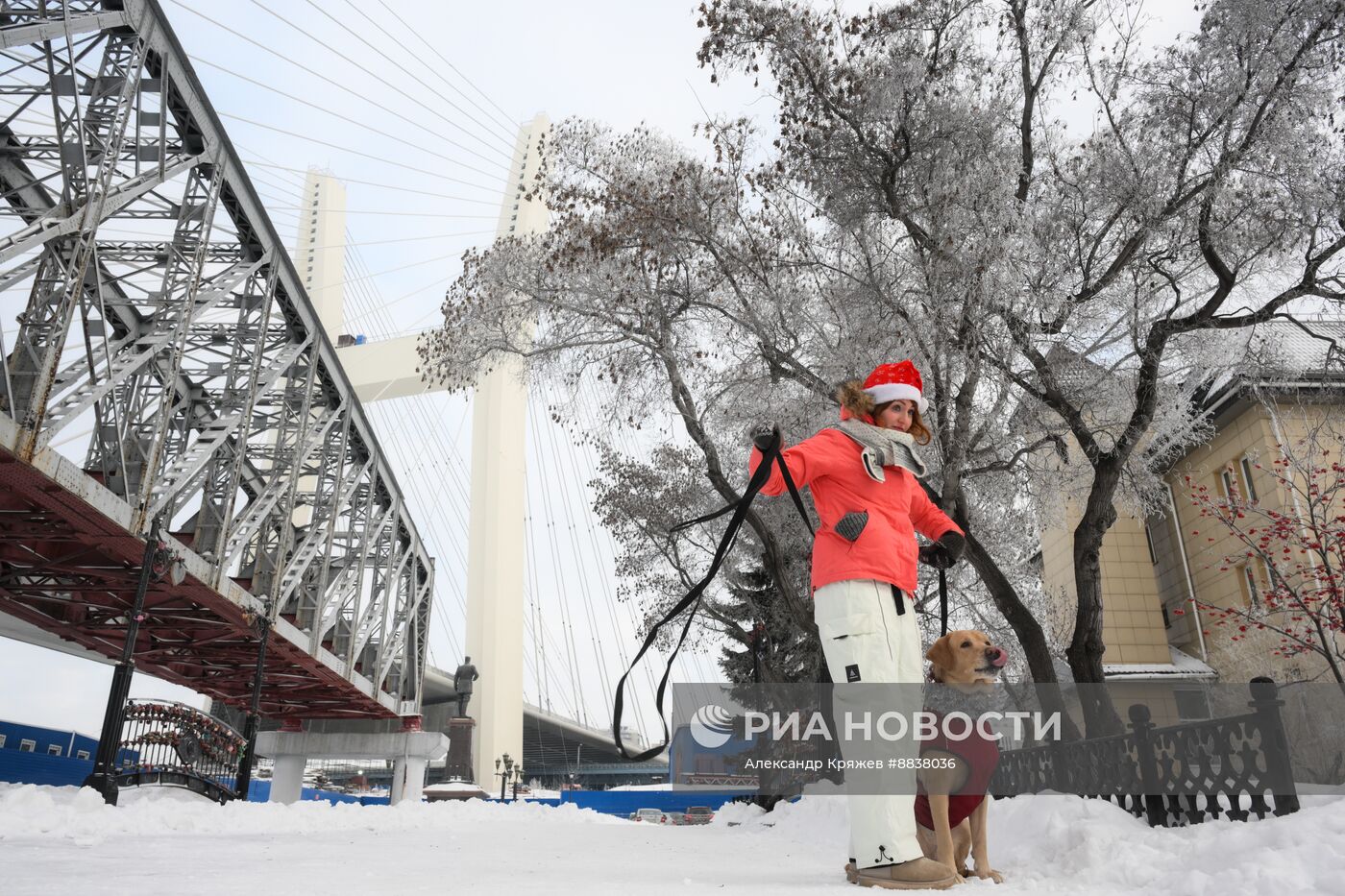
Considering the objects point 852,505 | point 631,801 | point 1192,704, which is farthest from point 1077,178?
point 631,801

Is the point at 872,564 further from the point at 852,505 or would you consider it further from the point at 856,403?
the point at 856,403

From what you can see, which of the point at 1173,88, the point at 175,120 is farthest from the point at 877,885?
the point at 175,120

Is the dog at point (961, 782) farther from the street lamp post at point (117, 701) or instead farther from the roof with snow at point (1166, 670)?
the roof with snow at point (1166, 670)

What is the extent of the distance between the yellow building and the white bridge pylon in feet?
59.7

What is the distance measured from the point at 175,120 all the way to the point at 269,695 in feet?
48.6

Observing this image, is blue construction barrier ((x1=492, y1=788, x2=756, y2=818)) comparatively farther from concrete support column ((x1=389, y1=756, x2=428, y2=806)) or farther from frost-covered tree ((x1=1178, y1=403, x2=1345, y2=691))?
frost-covered tree ((x1=1178, y1=403, x2=1345, y2=691))

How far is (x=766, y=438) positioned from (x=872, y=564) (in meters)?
0.73

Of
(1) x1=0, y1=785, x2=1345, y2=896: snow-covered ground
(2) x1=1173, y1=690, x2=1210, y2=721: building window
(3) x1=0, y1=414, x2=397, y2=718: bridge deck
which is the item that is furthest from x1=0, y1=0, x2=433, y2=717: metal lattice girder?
A: (2) x1=1173, y1=690, x2=1210, y2=721: building window

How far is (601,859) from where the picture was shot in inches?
181

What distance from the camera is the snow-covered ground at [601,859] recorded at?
2637 millimetres

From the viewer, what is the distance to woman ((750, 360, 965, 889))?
315 centimetres

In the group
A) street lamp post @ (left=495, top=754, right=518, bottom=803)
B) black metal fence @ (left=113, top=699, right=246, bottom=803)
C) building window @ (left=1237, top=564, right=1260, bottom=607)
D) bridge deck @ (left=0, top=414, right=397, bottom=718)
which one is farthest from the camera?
street lamp post @ (left=495, top=754, right=518, bottom=803)

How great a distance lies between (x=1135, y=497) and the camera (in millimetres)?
10609

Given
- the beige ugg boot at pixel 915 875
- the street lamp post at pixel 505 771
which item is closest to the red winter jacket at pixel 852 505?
the beige ugg boot at pixel 915 875
